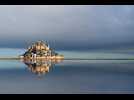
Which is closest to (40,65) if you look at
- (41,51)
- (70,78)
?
(41,51)

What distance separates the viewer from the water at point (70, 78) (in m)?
2.23

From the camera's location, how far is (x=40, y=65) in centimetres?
223

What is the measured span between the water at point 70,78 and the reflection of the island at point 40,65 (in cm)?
2

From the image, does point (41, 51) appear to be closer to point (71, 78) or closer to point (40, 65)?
point (40, 65)

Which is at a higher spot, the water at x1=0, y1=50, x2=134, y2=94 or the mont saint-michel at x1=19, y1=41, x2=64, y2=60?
the mont saint-michel at x1=19, y1=41, x2=64, y2=60

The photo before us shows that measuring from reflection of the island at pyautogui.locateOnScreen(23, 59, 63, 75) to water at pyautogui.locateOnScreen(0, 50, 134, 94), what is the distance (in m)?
0.02

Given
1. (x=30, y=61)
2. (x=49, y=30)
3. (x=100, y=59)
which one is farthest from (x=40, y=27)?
(x=100, y=59)

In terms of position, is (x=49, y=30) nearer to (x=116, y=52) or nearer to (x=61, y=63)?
(x=61, y=63)

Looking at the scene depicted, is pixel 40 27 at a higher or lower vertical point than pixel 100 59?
higher

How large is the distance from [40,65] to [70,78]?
18 centimetres

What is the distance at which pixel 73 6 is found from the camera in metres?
2.23

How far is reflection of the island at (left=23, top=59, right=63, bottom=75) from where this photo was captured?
7.30 ft
